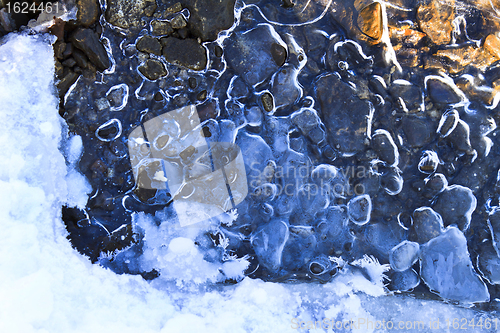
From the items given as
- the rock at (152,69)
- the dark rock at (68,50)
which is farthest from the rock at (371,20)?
the dark rock at (68,50)

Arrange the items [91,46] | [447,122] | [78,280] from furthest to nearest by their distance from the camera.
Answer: [447,122]
[91,46]
[78,280]

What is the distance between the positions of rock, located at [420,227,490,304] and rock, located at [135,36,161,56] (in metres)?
2.03

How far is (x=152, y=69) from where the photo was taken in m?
1.69

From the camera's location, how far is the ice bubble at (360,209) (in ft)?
5.75

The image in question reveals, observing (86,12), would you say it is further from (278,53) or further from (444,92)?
(444,92)

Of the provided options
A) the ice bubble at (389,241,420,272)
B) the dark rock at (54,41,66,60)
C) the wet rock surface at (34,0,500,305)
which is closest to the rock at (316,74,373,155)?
the wet rock surface at (34,0,500,305)

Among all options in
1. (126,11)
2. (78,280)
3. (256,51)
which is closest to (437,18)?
(256,51)

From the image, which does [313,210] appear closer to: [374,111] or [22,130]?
[374,111]

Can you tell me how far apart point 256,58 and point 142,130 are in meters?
0.82

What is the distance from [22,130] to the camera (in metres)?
1.54

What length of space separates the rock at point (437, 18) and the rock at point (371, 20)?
261 millimetres

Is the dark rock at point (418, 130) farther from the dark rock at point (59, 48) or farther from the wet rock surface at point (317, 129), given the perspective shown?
the dark rock at point (59, 48)

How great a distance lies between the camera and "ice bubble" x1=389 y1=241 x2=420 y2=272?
176cm

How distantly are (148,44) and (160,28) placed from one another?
12cm
